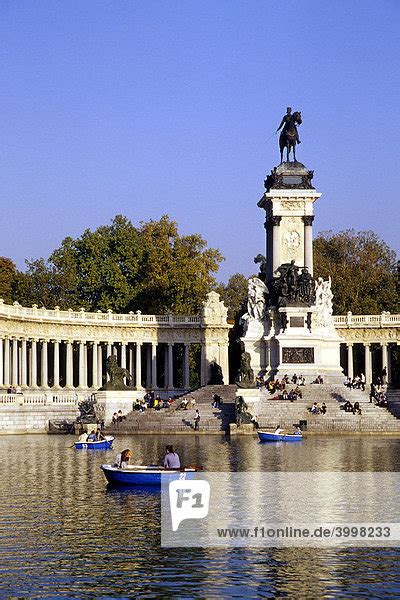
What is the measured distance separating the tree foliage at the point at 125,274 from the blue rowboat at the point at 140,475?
228 ft

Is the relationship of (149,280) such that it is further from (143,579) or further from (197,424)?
(143,579)

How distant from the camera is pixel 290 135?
8212cm

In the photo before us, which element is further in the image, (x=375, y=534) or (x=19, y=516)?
(x=19, y=516)

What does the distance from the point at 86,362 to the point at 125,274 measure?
49.4 feet

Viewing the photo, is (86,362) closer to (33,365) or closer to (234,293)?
(33,365)

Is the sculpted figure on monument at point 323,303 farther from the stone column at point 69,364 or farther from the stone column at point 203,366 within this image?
the stone column at point 69,364

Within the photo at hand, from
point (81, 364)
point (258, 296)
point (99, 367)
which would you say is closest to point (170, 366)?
point (99, 367)

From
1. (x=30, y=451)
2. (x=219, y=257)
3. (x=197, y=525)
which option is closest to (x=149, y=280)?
(x=219, y=257)

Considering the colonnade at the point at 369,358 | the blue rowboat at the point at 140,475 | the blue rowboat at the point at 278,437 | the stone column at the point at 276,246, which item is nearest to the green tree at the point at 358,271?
the colonnade at the point at 369,358

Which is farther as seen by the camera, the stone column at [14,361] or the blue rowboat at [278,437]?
the stone column at [14,361]

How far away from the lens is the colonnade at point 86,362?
88312mm

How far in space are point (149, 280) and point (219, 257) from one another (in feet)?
21.9

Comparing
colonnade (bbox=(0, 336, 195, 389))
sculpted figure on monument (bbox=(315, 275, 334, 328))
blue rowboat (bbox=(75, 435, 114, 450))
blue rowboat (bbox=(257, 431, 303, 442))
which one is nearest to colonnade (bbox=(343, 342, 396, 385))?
colonnade (bbox=(0, 336, 195, 389))

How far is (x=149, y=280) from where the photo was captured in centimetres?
10681
